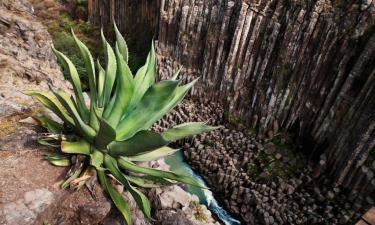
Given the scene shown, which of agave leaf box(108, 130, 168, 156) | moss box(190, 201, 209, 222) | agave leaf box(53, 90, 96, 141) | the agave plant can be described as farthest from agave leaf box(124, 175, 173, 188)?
moss box(190, 201, 209, 222)

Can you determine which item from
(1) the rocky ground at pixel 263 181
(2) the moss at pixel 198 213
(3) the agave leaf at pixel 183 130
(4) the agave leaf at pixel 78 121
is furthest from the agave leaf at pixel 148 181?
(1) the rocky ground at pixel 263 181

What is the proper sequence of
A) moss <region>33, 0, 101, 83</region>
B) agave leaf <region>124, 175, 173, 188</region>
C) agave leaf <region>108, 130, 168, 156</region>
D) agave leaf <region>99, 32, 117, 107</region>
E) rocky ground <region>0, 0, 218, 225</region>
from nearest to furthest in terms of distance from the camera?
1. agave leaf <region>108, 130, 168, 156</region>
2. rocky ground <region>0, 0, 218, 225</region>
3. agave leaf <region>124, 175, 173, 188</region>
4. agave leaf <region>99, 32, 117, 107</region>
5. moss <region>33, 0, 101, 83</region>

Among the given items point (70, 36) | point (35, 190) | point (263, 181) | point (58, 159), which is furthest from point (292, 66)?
Result: point (70, 36)

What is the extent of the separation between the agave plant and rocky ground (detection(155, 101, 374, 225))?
5.62 metres

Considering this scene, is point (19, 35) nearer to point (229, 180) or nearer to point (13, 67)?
point (13, 67)

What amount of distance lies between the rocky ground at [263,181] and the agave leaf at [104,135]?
606cm

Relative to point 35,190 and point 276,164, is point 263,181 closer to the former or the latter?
point 276,164

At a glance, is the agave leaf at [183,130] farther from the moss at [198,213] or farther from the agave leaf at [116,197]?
the moss at [198,213]

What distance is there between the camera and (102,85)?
3373 mm

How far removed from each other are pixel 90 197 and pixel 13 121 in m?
1.32

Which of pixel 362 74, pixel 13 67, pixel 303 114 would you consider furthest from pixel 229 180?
pixel 13 67

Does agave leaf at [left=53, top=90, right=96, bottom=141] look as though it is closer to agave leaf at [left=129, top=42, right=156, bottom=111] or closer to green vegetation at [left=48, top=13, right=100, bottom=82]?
agave leaf at [left=129, top=42, right=156, bottom=111]

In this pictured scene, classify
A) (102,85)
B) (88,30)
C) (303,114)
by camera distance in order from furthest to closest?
1. (88,30)
2. (303,114)
3. (102,85)

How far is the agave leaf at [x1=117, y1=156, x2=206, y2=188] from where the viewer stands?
109 inches
